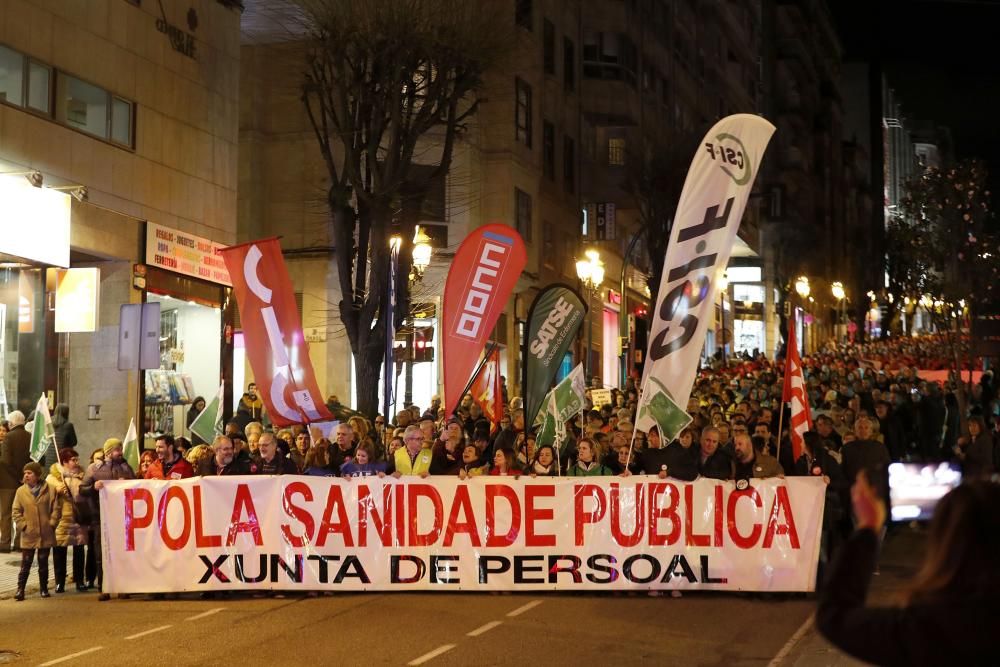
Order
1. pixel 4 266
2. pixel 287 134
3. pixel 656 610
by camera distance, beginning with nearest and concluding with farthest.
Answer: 1. pixel 656 610
2. pixel 4 266
3. pixel 287 134

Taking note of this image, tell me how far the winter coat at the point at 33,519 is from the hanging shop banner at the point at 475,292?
451cm

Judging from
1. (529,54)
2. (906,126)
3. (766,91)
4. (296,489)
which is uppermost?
(906,126)

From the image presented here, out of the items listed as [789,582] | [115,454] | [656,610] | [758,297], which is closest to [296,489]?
[115,454]

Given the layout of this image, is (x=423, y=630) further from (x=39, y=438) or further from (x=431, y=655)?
(x=39, y=438)

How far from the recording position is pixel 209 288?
25750mm

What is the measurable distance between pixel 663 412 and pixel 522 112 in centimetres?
2443

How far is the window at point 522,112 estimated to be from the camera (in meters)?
36.6

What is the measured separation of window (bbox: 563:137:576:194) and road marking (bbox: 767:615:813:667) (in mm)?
30569

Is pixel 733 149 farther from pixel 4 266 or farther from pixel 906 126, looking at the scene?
pixel 906 126

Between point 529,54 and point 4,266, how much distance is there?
1996 centimetres

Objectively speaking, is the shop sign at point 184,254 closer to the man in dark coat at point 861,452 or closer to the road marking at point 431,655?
the man in dark coat at point 861,452

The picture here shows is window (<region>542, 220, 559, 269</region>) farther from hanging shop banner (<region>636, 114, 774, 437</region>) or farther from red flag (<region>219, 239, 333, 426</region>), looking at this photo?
hanging shop banner (<region>636, 114, 774, 437</region>)

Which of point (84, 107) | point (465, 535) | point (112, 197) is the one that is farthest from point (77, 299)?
point (465, 535)

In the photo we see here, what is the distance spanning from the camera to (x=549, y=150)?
40094 millimetres
